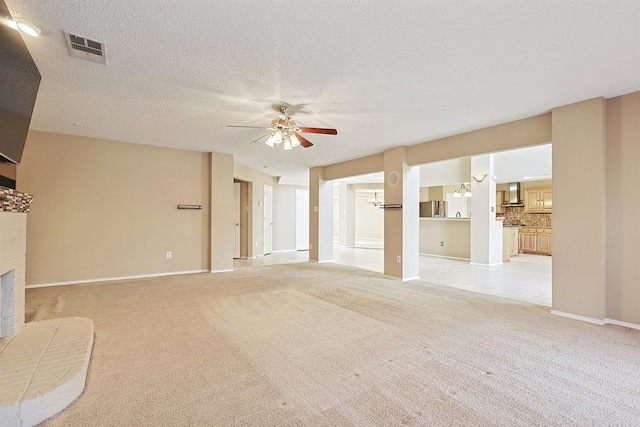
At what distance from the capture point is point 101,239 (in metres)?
5.10

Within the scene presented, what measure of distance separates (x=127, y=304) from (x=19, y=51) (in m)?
2.81

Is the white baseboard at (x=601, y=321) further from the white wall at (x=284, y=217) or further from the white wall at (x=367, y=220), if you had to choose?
the white wall at (x=367, y=220)

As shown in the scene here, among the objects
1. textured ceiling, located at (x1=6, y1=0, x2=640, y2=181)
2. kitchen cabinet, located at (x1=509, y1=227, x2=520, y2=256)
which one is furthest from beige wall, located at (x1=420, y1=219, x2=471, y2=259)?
textured ceiling, located at (x1=6, y1=0, x2=640, y2=181)

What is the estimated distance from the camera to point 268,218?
9.19 m

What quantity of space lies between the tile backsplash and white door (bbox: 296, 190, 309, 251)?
7192 millimetres

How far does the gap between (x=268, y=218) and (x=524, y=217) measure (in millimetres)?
8697

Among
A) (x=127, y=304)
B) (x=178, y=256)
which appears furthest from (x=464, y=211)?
(x=127, y=304)

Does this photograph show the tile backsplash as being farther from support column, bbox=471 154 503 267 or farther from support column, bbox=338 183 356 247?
support column, bbox=338 183 356 247

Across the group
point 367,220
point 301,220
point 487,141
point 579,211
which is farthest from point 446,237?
point 367,220

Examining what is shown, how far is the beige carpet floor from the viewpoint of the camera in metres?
1.65

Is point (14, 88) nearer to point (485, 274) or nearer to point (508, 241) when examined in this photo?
point (485, 274)

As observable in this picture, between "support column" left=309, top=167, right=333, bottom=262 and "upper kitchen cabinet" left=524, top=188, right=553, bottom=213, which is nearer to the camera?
"support column" left=309, top=167, right=333, bottom=262

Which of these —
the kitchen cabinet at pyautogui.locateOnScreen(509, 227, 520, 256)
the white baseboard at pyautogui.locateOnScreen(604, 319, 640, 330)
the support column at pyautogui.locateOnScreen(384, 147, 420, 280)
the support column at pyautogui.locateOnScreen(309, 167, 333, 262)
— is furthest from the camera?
the kitchen cabinet at pyautogui.locateOnScreen(509, 227, 520, 256)

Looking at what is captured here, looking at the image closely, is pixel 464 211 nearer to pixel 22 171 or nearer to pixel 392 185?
pixel 392 185
